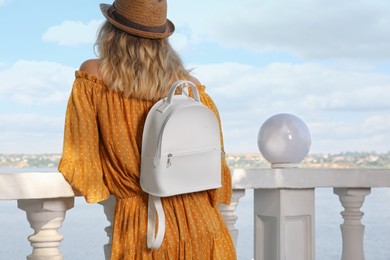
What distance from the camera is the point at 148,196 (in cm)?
195

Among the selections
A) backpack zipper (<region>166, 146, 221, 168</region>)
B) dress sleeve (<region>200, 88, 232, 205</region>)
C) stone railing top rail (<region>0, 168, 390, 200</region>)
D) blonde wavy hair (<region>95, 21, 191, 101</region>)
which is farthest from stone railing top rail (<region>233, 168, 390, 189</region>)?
blonde wavy hair (<region>95, 21, 191, 101</region>)

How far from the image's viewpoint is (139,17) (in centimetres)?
Answer: 198

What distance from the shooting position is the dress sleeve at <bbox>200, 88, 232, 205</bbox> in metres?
2.06

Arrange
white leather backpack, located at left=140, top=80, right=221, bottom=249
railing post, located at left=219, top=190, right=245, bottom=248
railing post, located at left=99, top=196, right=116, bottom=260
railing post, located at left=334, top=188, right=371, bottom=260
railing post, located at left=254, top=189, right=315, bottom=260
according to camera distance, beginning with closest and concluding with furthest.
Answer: white leather backpack, located at left=140, top=80, right=221, bottom=249
railing post, located at left=99, top=196, right=116, bottom=260
railing post, located at left=219, top=190, right=245, bottom=248
railing post, located at left=254, top=189, right=315, bottom=260
railing post, located at left=334, top=188, right=371, bottom=260

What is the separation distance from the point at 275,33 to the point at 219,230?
93.8ft

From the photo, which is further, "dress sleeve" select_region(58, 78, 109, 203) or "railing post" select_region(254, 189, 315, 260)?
"railing post" select_region(254, 189, 315, 260)

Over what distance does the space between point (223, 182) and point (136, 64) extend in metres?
0.47

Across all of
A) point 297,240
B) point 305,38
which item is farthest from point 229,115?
point 297,240

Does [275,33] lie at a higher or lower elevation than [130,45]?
higher

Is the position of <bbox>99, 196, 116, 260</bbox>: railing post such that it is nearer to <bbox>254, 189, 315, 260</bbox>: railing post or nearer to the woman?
the woman

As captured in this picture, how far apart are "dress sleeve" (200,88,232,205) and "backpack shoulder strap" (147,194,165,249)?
0.20m

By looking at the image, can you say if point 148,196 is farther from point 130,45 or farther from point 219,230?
point 130,45

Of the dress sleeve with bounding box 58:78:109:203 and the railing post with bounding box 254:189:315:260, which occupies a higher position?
the dress sleeve with bounding box 58:78:109:203

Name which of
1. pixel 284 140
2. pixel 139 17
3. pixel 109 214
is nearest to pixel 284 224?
pixel 284 140
